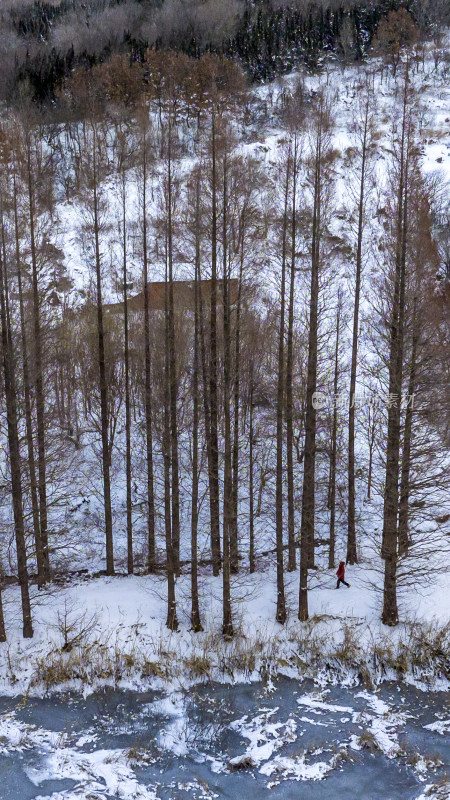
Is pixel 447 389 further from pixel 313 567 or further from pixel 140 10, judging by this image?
pixel 140 10

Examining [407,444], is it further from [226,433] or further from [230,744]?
[230,744]

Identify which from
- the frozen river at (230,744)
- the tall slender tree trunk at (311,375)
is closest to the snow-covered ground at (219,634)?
the frozen river at (230,744)

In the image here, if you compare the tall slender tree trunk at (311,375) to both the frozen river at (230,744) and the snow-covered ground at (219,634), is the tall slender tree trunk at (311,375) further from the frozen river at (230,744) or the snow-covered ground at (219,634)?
the frozen river at (230,744)

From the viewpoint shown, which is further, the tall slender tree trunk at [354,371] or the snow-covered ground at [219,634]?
the tall slender tree trunk at [354,371]

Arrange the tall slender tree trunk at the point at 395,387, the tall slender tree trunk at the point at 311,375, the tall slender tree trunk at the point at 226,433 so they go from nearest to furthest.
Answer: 1. the tall slender tree trunk at the point at 395,387
2. the tall slender tree trunk at the point at 226,433
3. the tall slender tree trunk at the point at 311,375

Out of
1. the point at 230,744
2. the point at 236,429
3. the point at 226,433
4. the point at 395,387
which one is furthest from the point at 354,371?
the point at 230,744

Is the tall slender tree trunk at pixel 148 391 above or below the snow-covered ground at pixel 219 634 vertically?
above

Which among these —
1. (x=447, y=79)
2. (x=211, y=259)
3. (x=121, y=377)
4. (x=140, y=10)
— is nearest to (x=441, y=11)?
(x=447, y=79)

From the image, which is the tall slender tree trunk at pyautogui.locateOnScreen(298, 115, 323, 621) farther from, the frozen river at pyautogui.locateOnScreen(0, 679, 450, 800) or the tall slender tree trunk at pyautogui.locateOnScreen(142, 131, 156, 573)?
the tall slender tree trunk at pyautogui.locateOnScreen(142, 131, 156, 573)
